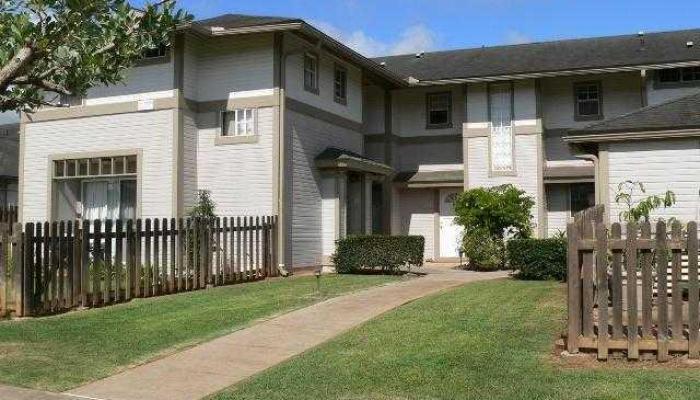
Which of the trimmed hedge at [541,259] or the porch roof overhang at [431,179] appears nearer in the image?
the trimmed hedge at [541,259]

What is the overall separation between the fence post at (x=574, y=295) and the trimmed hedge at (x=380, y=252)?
9886mm

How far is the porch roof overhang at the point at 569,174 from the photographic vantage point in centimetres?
2234

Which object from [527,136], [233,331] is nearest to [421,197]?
[527,136]

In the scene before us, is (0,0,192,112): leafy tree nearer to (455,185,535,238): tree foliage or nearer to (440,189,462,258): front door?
(455,185,535,238): tree foliage

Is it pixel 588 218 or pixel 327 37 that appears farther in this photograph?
pixel 327 37

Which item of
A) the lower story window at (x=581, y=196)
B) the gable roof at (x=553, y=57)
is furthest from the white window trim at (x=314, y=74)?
Result: the lower story window at (x=581, y=196)

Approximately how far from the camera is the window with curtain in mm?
23609

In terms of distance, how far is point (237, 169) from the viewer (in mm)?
18797

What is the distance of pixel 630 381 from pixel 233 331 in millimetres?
5361

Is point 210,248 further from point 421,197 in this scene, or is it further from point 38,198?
point 421,197

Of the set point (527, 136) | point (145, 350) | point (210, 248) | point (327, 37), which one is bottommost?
point (145, 350)

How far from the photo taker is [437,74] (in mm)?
24719

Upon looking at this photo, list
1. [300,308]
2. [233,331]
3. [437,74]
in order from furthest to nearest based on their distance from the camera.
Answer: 1. [437,74]
2. [300,308]
3. [233,331]

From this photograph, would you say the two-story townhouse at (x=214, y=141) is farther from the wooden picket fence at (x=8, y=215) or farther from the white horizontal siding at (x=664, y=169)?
the white horizontal siding at (x=664, y=169)
